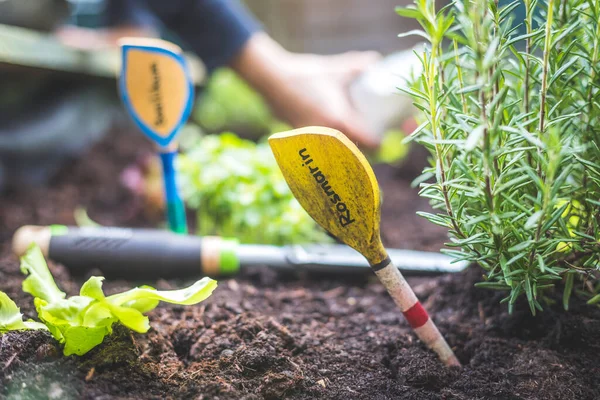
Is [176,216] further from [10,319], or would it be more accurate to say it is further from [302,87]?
[302,87]

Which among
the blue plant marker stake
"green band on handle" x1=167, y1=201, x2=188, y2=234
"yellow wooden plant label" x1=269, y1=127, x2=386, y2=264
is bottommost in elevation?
"green band on handle" x1=167, y1=201, x2=188, y2=234

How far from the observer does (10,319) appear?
29.0 inches

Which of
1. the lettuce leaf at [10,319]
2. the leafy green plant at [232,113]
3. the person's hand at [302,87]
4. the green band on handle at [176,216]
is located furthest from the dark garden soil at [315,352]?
the leafy green plant at [232,113]

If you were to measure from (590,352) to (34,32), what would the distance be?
95.8 inches

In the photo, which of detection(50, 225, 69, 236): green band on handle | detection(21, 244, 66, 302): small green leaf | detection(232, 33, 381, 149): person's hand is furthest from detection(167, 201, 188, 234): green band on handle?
detection(232, 33, 381, 149): person's hand

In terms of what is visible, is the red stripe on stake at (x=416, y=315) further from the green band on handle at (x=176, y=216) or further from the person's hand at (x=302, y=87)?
the person's hand at (x=302, y=87)

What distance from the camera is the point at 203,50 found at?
243 centimetres

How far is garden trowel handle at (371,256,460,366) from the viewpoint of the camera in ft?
2.55

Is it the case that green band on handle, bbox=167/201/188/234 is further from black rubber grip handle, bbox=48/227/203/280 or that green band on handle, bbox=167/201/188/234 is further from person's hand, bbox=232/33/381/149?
person's hand, bbox=232/33/381/149

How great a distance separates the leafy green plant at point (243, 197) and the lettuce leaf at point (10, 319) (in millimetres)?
838

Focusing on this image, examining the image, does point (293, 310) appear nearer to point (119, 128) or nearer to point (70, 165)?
point (70, 165)

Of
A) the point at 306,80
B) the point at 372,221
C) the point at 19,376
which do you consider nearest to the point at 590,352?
the point at 372,221

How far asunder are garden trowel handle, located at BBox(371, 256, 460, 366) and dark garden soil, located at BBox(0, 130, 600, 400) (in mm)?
23

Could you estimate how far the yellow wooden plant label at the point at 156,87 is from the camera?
4.41 feet
